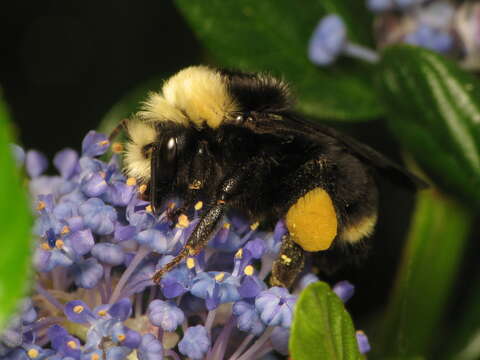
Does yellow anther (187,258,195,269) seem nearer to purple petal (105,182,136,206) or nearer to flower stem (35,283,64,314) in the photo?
purple petal (105,182,136,206)

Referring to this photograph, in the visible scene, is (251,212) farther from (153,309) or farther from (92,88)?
(92,88)

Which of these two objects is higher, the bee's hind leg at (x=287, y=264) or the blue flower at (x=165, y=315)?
the bee's hind leg at (x=287, y=264)

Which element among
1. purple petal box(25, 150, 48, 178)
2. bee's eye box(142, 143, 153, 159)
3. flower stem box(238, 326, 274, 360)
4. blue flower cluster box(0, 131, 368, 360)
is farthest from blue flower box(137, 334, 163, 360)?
purple petal box(25, 150, 48, 178)

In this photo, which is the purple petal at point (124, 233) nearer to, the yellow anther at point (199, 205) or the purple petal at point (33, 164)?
the yellow anther at point (199, 205)

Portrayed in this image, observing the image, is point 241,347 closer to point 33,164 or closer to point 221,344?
point 221,344

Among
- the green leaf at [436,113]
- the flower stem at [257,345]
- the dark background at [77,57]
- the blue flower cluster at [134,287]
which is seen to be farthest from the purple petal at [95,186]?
the dark background at [77,57]

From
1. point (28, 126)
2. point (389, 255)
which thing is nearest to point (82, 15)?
point (28, 126)

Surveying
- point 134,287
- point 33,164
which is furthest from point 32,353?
point 33,164
